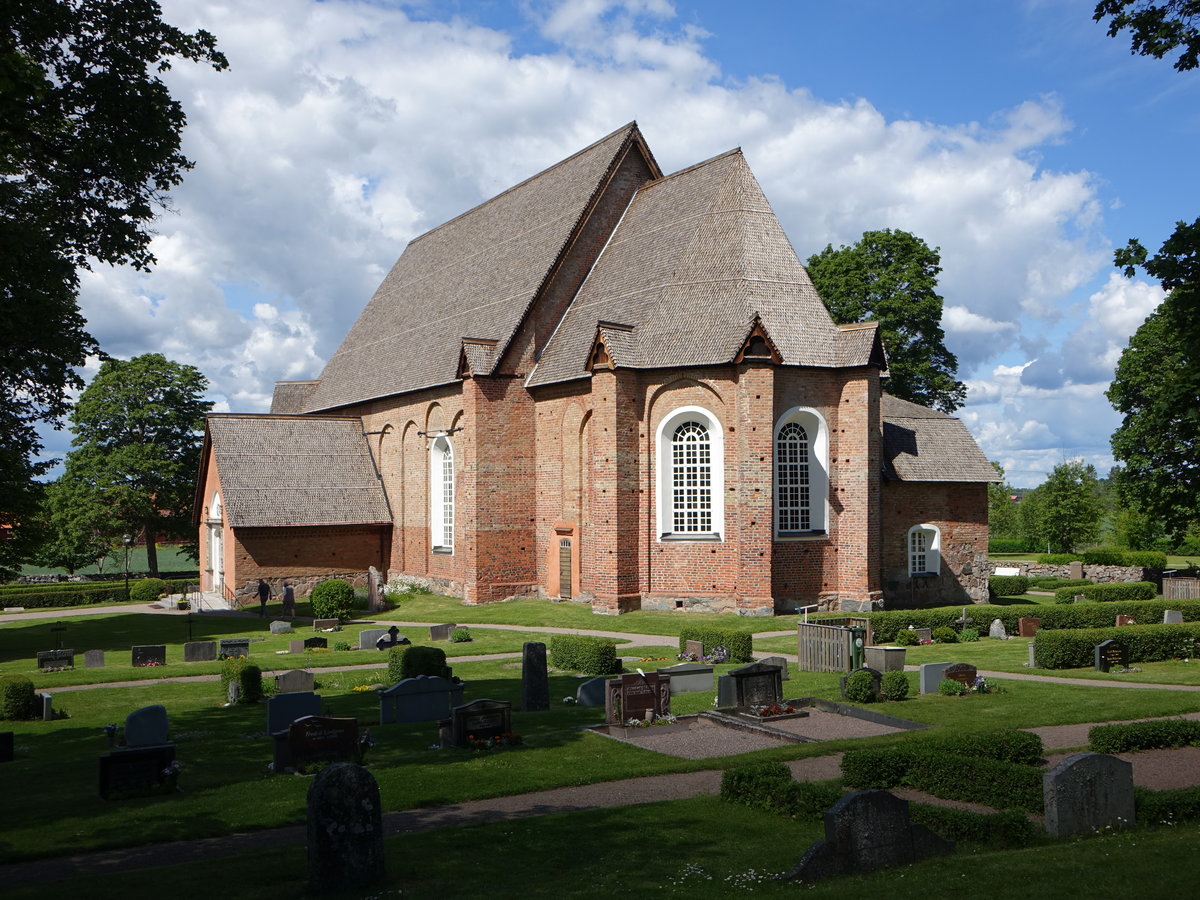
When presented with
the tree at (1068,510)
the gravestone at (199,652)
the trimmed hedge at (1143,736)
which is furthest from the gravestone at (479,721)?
the tree at (1068,510)

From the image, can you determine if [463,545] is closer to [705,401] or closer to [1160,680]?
[705,401]

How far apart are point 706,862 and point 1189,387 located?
47.3 feet

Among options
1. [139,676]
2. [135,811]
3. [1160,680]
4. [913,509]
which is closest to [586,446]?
[913,509]

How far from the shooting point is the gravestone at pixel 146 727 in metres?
14.8

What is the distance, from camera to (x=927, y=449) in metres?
37.5

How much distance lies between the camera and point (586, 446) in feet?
116

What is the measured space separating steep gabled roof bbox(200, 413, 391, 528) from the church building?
0.10 m

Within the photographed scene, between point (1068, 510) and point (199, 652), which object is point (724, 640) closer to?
point (199, 652)

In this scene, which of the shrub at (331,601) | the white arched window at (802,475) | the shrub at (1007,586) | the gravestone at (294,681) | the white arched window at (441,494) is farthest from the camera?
the shrub at (1007,586)

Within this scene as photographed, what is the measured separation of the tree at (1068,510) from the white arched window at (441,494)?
42898 mm

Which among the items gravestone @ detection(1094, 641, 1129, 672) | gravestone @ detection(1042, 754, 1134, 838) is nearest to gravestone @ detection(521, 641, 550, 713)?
gravestone @ detection(1042, 754, 1134, 838)

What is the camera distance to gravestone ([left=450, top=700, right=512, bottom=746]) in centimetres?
1594

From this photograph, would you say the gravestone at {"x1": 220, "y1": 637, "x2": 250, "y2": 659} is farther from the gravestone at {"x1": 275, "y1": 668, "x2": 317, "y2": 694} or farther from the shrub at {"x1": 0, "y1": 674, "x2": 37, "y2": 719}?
the shrub at {"x1": 0, "y1": 674, "x2": 37, "y2": 719}

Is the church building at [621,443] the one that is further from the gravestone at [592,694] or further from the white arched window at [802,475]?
the gravestone at [592,694]
